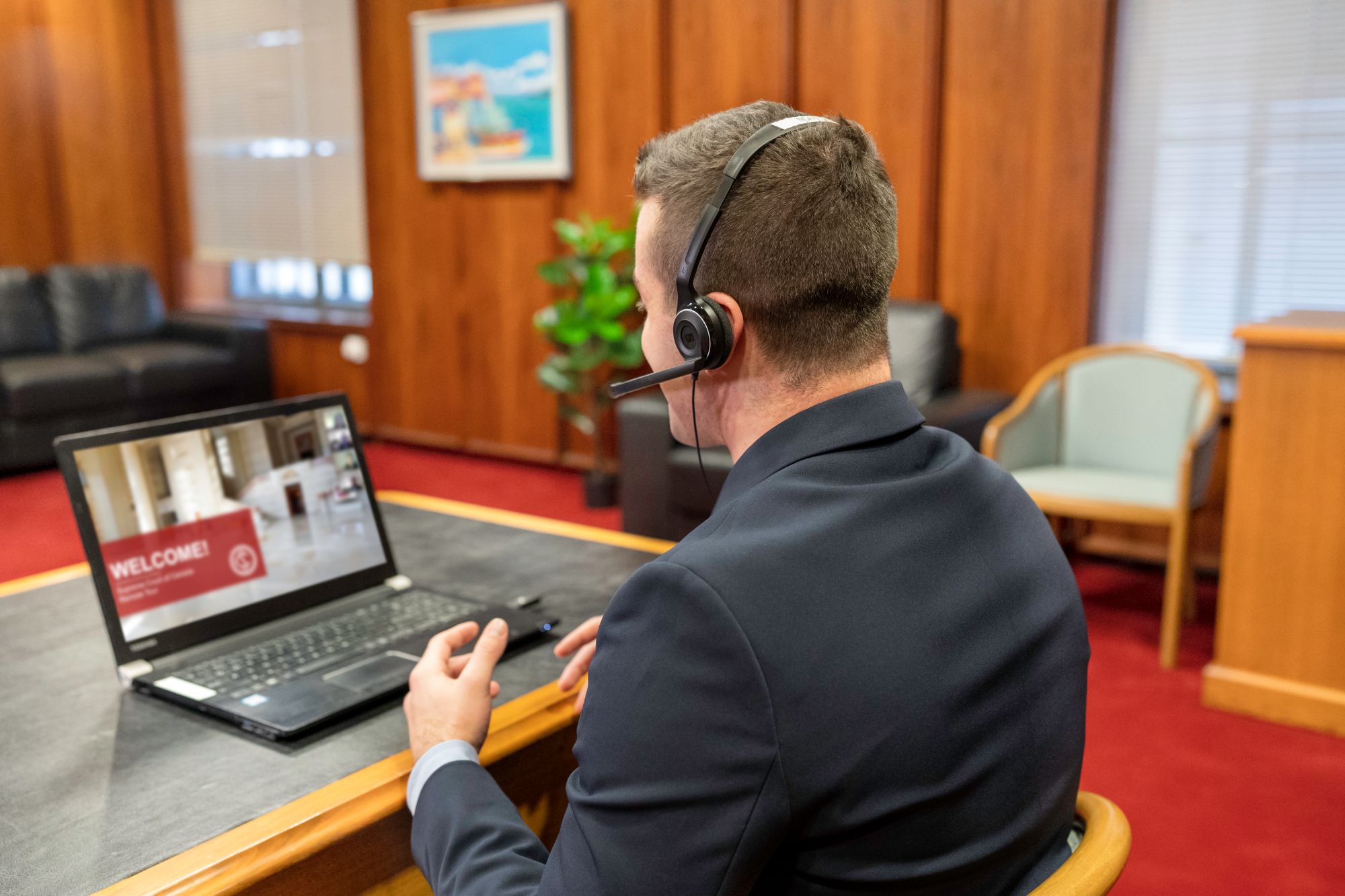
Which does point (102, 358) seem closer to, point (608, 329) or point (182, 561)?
point (608, 329)

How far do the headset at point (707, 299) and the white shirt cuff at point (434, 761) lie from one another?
43cm

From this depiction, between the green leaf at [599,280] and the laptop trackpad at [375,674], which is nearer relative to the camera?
the laptop trackpad at [375,674]

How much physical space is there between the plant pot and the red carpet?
2.00m

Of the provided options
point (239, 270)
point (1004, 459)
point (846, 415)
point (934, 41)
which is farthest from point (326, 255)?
point (846, 415)

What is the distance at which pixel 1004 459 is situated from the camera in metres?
3.65

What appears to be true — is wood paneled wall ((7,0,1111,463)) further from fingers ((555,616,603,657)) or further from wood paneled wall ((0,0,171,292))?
fingers ((555,616,603,657))

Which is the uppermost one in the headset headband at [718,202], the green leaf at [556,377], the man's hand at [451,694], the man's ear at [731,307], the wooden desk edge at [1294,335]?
the headset headband at [718,202]

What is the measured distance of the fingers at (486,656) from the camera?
3.77ft

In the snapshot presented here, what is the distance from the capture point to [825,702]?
2.56 ft

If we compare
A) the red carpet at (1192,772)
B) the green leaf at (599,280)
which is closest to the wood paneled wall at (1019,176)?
the red carpet at (1192,772)

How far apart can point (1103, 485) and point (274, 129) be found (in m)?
5.38

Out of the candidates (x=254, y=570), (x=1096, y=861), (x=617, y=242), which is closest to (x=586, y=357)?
(x=617, y=242)

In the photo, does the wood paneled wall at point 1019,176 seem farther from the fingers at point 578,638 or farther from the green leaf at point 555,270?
the fingers at point 578,638

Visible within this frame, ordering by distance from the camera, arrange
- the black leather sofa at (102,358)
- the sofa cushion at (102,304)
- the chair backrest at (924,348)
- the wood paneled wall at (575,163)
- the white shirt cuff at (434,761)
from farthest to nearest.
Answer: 1. the sofa cushion at (102,304)
2. the black leather sofa at (102,358)
3. the wood paneled wall at (575,163)
4. the chair backrest at (924,348)
5. the white shirt cuff at (434,761)
